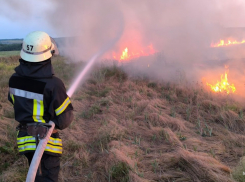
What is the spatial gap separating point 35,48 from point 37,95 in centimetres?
43

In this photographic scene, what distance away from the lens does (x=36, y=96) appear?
1.90 metres

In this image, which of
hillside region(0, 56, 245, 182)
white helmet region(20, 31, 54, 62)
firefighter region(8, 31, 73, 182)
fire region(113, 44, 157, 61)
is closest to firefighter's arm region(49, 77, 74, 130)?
firefighter region(8, 31, 73, 182)

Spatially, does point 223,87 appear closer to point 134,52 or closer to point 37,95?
point 134,52

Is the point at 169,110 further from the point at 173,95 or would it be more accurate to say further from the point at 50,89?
the point at 50,89

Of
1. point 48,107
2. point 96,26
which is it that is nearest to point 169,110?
point 48,107

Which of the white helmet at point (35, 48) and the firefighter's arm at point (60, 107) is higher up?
the white helmet at point (35, 48)

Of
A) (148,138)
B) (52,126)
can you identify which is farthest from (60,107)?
(148,138)

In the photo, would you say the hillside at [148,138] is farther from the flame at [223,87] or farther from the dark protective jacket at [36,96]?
the dark protective jacket at [36,96]

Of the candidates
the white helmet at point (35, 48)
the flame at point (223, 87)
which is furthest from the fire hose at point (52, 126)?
the flame at point (223, 87)

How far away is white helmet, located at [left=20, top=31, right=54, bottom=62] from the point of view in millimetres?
1913

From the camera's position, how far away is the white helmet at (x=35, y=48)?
1913 millimetres

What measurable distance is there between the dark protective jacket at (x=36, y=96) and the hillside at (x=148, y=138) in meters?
1.30

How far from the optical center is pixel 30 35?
1.97 meters

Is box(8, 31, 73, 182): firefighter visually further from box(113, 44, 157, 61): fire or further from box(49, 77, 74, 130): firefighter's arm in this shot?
box(113, 44, 157, 61): fire
